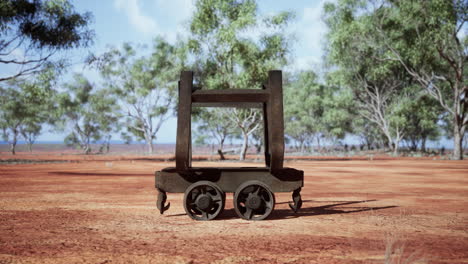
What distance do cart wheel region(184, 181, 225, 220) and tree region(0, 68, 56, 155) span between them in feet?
66.7

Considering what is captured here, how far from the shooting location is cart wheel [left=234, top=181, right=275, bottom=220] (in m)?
7.38

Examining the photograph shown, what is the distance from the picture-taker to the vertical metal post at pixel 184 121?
7.33 metres

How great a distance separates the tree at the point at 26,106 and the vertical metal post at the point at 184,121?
20.1 meters

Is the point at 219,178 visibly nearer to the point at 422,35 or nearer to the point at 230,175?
the point at 230,175

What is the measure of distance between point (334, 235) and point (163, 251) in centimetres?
286

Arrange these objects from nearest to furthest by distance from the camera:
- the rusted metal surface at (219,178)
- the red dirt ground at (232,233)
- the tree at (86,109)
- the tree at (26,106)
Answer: the red dirt ground at (232,233)
the rusted metal surface at (219,178)
the tree at (26,106)
the tree at (86,109)

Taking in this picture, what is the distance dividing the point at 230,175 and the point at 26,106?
57.2 meters

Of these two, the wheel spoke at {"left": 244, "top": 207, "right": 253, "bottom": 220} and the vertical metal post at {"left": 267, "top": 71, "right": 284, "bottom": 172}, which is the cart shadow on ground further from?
the vertical metal post at {"left": 267, "top": 71, "right": 284, "bottom": 172}

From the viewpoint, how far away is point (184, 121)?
7.43m

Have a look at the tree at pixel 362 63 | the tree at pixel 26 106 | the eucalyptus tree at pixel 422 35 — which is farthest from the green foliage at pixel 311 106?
the tree at pixel 26 106

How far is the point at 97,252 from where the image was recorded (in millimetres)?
5414

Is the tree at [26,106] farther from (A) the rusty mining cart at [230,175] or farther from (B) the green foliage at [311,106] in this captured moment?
(B) the green foliage at [311,106]

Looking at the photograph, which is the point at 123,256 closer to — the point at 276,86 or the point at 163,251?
the point at 163,251

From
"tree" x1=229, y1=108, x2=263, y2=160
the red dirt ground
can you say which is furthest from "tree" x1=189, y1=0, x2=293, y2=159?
the red dirt ground
